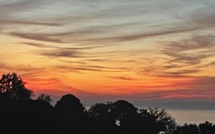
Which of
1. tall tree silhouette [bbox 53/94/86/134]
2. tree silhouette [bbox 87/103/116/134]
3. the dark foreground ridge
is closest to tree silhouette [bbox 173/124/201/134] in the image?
the dark foreground ridge

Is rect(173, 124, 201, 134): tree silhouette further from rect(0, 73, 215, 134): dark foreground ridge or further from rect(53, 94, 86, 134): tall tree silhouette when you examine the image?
rect(53, 94, 86, 134): tall tree silhouette

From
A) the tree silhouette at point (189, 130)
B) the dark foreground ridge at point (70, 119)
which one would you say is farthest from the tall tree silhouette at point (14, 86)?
the tree silhouette at point (189, 130)

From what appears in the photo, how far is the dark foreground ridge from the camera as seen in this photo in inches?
3305

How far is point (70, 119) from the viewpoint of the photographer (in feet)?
290

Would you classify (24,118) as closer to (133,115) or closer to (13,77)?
(133,115)

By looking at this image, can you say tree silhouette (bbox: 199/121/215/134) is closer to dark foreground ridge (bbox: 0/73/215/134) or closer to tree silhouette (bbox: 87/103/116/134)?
dark foreground ridge (bbox: 0/73/215/134)

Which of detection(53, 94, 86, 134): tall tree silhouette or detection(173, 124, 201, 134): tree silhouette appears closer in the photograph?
detection(53, 94, 86, 134): tall tree silhouette

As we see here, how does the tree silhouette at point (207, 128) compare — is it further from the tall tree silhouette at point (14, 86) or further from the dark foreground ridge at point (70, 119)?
the tall tree silhouette at point (14, 86)

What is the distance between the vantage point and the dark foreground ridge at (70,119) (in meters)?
83.9

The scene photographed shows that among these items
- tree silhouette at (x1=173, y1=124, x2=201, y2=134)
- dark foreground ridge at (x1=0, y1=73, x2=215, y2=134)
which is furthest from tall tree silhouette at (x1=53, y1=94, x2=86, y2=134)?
tree silhouette at (x1=173, y1=124, x2=201, y2=134)

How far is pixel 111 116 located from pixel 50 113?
666 inches

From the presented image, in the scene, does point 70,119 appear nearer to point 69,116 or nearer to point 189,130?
point 69,116

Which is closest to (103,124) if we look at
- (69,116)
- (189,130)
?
(69,116)

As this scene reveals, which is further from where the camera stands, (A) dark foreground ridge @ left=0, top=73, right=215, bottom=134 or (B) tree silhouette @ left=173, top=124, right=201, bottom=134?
(B) tree silhouette @ left=173, top=124, right=201, bottom=134
